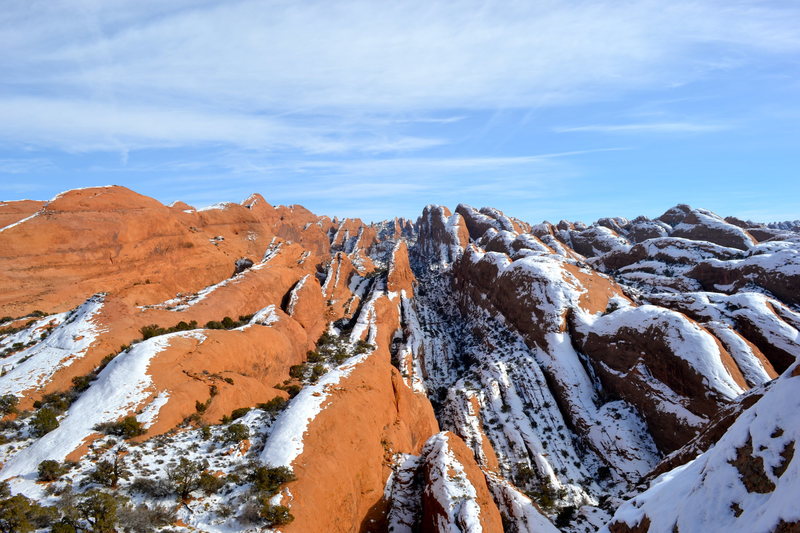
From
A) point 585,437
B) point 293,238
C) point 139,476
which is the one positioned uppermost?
point 293,238

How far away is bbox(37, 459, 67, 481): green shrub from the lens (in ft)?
53.2

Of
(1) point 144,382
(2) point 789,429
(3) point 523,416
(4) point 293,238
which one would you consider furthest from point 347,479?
(4) point 293,238

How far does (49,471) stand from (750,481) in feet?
90.5

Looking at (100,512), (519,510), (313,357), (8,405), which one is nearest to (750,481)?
(519,510)

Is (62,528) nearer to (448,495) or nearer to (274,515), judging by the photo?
(274,515)

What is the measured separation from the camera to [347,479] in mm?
20516

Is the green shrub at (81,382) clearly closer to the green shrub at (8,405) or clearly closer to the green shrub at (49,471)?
the green shrub at (8,405)

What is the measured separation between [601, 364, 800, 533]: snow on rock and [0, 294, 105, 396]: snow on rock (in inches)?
1348

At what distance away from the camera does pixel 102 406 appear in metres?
21.2

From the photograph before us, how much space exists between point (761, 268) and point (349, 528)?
7207cm

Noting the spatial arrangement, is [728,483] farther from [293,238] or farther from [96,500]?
[293,238]

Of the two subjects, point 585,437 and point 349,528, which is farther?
point 585,437

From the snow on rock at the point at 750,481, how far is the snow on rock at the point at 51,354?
3424cm

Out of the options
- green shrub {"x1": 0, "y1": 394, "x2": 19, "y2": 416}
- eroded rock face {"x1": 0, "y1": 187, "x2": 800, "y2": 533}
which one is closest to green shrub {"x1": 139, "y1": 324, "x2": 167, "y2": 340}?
eroded rock face {"x1": 0, "y1": 187, "x2": 800, "y2": 533}
